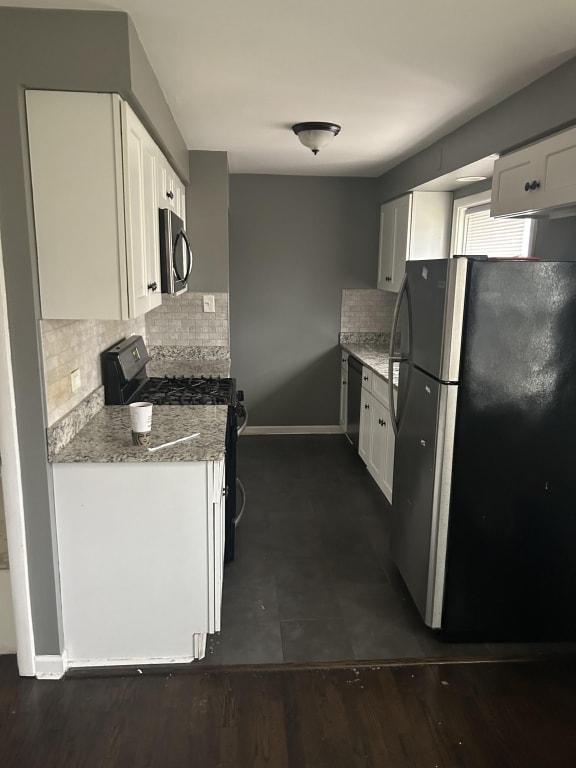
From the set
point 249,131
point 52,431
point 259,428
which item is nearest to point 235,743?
point 52,431

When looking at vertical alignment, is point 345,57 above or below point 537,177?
above

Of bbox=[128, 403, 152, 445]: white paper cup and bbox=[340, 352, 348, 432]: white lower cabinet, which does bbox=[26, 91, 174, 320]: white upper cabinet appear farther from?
bbox=[340, 352, 348, 432]: white lower cabinet

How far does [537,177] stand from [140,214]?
5.14ft

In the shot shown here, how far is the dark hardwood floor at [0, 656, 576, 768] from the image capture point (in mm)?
1835

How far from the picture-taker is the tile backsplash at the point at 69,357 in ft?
6.77

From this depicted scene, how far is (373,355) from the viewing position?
14.9 ft

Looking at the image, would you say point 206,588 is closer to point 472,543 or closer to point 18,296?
point 472,543

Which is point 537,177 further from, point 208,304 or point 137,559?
point 208,304

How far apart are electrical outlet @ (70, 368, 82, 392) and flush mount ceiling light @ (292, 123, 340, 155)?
175cm

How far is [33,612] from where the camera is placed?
2.12 metres

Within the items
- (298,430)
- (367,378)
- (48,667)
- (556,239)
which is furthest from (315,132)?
(298,430)

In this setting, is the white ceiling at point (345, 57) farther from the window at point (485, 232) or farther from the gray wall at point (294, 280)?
the gray wall at point (294, 280)

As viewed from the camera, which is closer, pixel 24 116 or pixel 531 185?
pixel 24 116

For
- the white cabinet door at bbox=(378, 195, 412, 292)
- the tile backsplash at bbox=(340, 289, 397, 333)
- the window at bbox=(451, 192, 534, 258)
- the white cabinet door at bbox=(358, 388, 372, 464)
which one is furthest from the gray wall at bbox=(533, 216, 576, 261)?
the tile backsplash at bbox=(340, 289, 397, 333)
